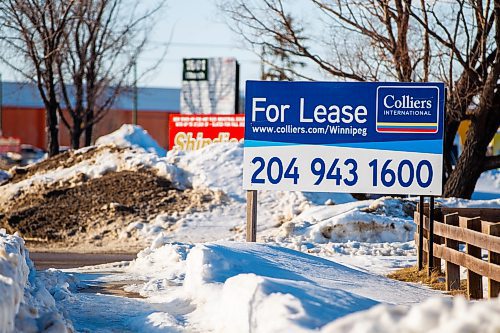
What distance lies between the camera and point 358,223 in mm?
19531

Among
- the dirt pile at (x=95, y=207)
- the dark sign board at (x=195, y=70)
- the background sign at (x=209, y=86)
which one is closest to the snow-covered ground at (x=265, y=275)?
the dirt pile at (x=95, y=207)

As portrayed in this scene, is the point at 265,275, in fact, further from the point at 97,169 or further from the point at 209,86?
the point at 209,86

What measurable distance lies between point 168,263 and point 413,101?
13.6ft

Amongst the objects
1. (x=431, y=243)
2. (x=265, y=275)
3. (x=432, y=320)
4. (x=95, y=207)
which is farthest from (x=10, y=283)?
(x=95, y=207)

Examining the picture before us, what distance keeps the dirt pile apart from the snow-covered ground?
1.62 feet

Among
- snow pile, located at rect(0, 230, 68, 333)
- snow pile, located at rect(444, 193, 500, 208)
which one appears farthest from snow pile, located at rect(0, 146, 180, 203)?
snow pile, located at rect(0, 230, 68, 333)

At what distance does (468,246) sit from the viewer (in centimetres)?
1141

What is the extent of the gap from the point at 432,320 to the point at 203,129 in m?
27.3

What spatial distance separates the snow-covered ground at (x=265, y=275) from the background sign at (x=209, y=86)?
738 cm

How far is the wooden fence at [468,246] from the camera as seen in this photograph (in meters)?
10.4

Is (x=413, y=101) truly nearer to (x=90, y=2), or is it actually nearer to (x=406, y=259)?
(x=406, y=259)

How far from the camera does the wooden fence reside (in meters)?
10.4

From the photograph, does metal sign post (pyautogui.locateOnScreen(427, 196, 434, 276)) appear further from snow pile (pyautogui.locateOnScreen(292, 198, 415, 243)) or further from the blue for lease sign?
snow pile (pyautogui.locateOnScreen(292, 198, 415, 243))

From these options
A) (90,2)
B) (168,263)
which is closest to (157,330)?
(168,263)
